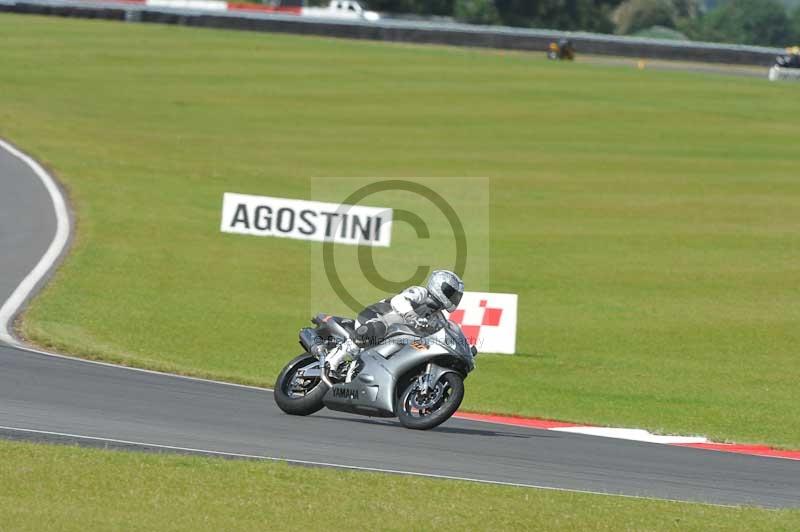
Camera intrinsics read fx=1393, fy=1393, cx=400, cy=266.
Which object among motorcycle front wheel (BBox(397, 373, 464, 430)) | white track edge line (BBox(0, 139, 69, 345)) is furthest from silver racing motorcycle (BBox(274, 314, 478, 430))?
white track edge line (BBox(0, 139, 69, 345))

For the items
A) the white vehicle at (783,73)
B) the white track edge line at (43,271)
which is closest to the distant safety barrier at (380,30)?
the white vehicle at (783,73)

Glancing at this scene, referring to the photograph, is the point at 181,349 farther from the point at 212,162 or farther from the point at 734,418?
the point at 212,162

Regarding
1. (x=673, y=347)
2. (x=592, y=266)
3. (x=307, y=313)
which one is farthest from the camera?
(x=592, y=266)

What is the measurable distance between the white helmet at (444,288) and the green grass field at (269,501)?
262 cm

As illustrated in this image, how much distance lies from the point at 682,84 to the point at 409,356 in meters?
49.0

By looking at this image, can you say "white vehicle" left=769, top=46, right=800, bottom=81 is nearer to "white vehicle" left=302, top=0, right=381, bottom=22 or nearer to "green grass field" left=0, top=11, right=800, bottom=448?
"green grass field" left=0, top=11, right=800, bottom=448

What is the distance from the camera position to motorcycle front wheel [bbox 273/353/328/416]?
1351 cm

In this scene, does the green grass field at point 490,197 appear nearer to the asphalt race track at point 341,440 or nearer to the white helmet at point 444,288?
the asphalt race track at point 341,440

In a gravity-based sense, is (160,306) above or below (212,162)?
below

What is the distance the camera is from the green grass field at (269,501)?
8.73 metres

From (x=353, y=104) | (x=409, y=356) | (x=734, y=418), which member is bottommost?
(x=734, y=418)

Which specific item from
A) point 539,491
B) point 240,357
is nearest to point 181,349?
point 240,357

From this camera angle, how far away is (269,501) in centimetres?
934

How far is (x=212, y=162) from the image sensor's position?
3853 cm
